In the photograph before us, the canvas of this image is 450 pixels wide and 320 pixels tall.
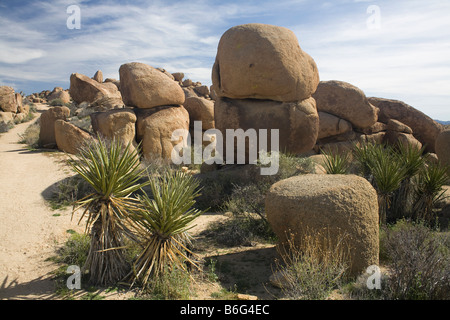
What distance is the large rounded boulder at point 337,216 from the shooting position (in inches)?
184

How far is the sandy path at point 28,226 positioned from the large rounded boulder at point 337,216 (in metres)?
3.37

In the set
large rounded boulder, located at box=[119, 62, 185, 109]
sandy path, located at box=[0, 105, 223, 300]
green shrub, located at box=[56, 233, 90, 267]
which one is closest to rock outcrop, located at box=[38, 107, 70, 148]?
sandy path, located at box=[0, 105, 223, 300]

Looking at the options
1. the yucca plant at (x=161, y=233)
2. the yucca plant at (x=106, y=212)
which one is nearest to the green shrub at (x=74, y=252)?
the yucca plant at (x=106, y=212)

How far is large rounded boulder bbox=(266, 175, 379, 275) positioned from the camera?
15.3 feet

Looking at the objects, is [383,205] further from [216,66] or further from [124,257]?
[216,66]

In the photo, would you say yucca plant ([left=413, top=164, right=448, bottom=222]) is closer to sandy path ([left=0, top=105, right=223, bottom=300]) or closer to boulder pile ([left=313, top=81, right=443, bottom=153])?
sandy path ([left=0, top=105, right=223, bottom=300])

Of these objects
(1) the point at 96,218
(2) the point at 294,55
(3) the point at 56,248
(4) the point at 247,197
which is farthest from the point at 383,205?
(3) the point at 56,248

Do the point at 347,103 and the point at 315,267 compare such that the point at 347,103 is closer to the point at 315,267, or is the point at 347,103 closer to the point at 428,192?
the point at 428,192

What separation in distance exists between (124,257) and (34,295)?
1.18m

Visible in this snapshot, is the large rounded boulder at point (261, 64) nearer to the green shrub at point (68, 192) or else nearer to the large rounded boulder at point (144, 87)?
the large rounded boulder at point (144, 87)

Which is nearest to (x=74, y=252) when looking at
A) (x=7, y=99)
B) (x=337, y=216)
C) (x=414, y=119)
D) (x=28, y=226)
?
(x=28, y=226)

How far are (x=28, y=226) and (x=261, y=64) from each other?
251 inches

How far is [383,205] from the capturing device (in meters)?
6.62

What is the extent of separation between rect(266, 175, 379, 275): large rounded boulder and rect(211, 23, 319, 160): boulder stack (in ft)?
14.8
